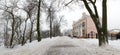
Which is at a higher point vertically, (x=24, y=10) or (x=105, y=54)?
(x=24, y=10)

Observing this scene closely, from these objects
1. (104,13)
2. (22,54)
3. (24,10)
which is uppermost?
(24,10)

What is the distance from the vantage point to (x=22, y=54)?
13.3 meters

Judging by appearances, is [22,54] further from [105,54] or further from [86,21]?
[86,21]

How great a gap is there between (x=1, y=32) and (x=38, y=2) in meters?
53.6

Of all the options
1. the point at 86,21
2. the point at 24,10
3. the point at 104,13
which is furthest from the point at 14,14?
the point at 86,21

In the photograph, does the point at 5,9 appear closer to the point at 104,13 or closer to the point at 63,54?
the point at 104,13

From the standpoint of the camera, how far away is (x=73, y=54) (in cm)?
1237

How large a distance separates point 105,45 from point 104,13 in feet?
9.29

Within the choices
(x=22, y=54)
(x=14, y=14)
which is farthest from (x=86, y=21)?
(x=22, y=54)

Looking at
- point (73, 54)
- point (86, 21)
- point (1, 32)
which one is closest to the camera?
point (73, 54)

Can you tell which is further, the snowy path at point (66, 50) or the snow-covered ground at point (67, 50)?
the snow-covered ground at point (67, 50)

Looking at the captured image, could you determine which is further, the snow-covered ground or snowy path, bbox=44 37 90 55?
the snow-covered ground

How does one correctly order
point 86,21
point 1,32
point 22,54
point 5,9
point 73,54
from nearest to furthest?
point 73,54, point 22,54, point 5,9, point 1,32, point 86,21

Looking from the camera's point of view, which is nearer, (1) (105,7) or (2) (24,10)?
(1) (105,7)
